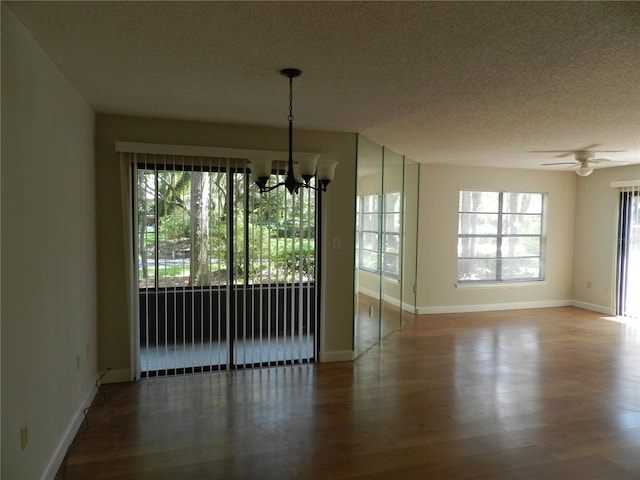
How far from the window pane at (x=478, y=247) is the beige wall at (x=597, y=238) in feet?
5.16

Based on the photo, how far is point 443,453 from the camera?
2572 millimetres

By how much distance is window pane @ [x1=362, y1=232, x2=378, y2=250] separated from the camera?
16.3 ft

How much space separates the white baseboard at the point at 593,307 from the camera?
261 inches

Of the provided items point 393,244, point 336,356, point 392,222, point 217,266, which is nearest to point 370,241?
point 392,222

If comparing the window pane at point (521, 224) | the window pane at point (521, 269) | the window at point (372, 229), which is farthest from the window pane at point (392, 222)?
the window pane at point (521, 269)

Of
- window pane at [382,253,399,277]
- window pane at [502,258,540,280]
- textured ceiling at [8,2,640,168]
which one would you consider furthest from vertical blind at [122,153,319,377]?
window pane at [502,258,540,280]

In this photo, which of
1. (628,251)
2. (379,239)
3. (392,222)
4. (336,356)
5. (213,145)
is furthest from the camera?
(628,251)

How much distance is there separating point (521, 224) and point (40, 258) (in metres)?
6.97

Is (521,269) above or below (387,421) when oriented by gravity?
above

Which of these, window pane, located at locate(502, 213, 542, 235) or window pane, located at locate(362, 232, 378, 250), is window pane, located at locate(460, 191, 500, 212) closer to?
window pane, located at locate(502, 213, 542, 235)

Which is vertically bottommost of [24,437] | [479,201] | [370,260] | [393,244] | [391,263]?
[24,437]

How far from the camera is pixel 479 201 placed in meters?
6.81

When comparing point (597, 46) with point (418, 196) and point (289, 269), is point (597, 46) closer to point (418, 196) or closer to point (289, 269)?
point (289, 269)

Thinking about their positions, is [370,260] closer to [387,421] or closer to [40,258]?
[387,421]
